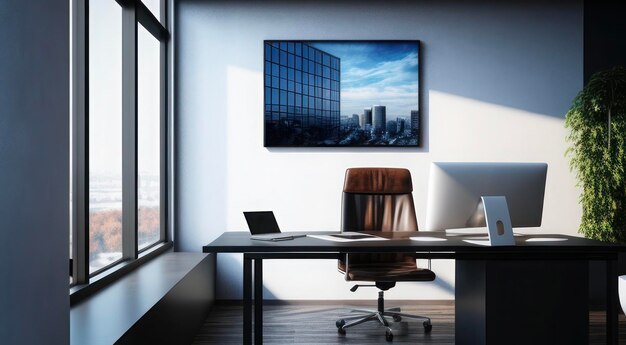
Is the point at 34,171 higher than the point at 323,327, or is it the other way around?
the point at 34,171

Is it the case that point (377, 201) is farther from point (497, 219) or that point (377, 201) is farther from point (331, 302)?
point (331, 302)

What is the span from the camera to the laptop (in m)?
2.95

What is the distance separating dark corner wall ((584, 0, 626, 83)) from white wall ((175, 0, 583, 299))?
0.12m

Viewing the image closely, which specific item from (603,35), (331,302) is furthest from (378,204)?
(603,35)

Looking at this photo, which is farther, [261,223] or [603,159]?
[603,159]

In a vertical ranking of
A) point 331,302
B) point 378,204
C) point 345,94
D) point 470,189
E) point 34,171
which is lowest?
point 331,302

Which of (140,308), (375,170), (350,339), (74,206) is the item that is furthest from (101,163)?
(350,339)

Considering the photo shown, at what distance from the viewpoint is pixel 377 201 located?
3781 mm

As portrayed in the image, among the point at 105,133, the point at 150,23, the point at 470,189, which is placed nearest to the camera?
the point at 470,189

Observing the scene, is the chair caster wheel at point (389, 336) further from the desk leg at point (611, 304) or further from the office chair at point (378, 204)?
the desk leg at point (611, 304)

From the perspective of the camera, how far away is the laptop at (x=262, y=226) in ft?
9.68

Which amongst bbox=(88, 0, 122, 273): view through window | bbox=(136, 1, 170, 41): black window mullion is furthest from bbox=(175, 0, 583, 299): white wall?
bbox=(88, 0, 122, 273): view through window

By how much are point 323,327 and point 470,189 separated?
184 centimetres

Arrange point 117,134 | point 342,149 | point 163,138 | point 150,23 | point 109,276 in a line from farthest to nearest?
point 342,149
point 163,138
point 150,23
point 117,134
point 109,276
